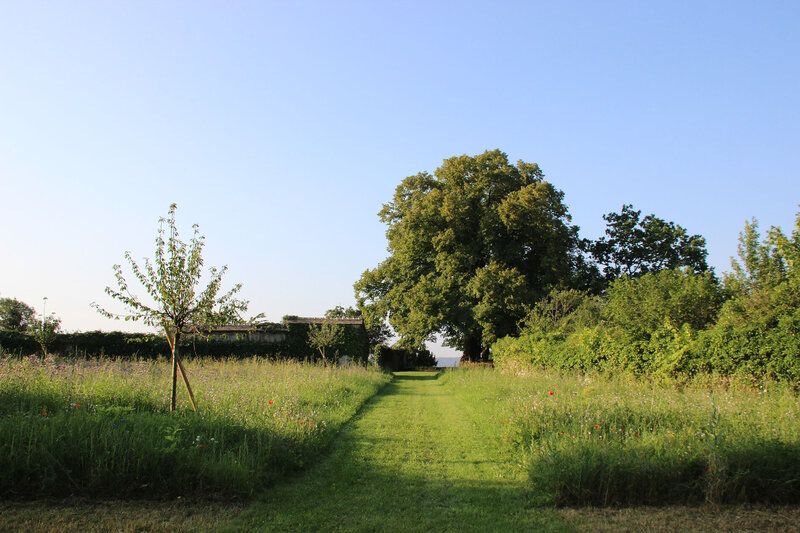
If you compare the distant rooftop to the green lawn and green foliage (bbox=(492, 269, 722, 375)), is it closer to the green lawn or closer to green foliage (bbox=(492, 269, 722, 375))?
green foliage (bbox=(492, 269, 722, 375))

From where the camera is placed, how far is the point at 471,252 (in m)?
31.4

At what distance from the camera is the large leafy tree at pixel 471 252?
29.1m

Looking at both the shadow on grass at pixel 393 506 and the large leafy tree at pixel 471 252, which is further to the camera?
the large leafy tree at pixel 471 252

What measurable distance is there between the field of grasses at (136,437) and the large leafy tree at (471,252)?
19.5 meters

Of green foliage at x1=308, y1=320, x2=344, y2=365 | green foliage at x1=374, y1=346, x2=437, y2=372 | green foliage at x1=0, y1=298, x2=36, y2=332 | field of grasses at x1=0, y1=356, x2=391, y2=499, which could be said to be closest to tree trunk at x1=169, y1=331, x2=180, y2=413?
field of grasses at x1=0, y1=356, x2=391, y2=499

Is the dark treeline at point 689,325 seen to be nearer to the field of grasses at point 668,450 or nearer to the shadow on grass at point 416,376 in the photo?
the field of grasses at point 668,450

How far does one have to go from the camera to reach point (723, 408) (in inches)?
295

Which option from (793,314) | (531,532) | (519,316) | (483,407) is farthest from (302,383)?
(519,316)

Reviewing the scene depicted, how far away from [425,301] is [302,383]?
15890mm

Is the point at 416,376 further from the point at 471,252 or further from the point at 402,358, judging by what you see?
the point at 402,358

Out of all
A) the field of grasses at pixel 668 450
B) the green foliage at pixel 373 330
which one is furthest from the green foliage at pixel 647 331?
the green foliage at pixel 373 330

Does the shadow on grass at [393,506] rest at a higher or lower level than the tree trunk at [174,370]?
lower

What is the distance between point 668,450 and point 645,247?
103 feet

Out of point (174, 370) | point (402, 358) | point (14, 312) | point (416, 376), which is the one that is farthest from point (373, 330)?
point (174, 370)
